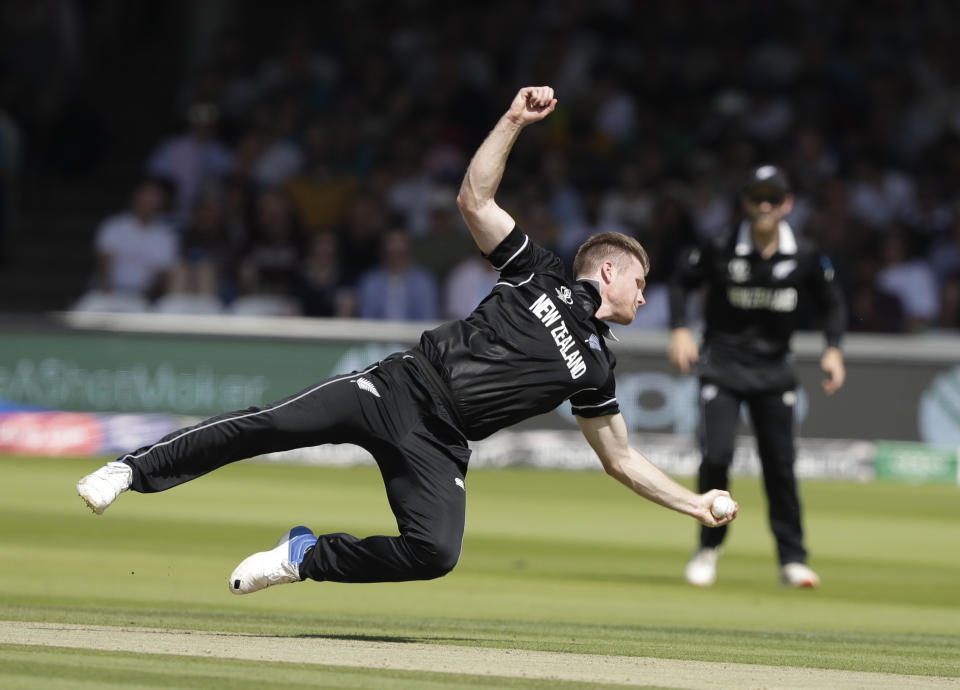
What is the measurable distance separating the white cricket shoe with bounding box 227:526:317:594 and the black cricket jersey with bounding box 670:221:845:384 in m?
3.86

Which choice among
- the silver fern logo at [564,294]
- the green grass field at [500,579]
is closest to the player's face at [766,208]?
the green grass field at [500,579]

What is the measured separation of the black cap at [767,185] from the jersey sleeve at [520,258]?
288 centimetres

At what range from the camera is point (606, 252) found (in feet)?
23.0

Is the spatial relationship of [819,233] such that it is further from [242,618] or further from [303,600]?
[242,618]

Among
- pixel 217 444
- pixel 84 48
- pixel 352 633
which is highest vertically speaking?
pixel 84 48

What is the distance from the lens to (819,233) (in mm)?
17297

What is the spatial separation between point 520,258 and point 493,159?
1.78 feet

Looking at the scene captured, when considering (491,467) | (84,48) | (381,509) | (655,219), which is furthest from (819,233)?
(84,48)

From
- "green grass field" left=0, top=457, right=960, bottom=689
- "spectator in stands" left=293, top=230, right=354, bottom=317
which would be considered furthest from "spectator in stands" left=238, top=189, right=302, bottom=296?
"green grass field" left=0, top=457, right=960, bottom=689

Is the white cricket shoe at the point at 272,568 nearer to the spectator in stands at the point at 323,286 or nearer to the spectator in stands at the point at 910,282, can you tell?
the spectator in stands at the point at 323,286

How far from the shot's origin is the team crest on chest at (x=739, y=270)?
9945 mm

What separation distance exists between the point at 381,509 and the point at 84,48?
14.4 m

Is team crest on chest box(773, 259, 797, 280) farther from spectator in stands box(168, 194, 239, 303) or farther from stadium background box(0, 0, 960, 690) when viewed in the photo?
spectator in stands box(168, 194, 239, 303)

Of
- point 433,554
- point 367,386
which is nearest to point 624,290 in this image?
point 367,386
